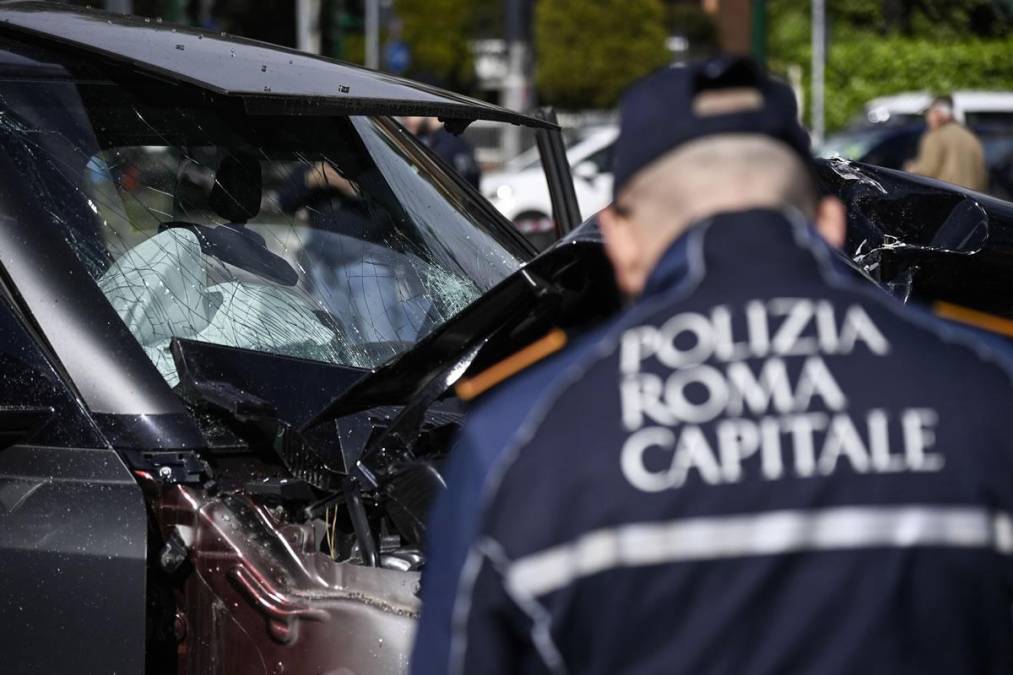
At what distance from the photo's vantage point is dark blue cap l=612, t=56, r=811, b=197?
1.49 metres

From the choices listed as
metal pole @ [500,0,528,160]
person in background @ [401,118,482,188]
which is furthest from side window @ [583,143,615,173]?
metal pole @ [500,0,528,160]

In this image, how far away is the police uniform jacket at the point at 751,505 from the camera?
1.37 m

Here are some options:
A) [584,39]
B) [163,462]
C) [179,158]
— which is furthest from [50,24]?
[584,39]

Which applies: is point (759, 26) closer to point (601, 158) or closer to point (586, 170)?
point (601, 158)

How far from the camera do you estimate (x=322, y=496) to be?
2867 millimetres

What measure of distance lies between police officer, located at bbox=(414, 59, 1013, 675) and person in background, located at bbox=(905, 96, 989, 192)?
10.5 meters

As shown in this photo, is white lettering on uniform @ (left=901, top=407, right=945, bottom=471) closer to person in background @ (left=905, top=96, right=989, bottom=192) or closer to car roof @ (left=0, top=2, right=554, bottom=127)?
car roof @ (left=0, top=2, right=554, bottom=127)

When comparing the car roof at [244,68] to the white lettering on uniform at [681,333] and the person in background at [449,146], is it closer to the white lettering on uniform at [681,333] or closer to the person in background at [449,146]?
the white lettering on uniform at [681,333]

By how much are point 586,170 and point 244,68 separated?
12.4 metres

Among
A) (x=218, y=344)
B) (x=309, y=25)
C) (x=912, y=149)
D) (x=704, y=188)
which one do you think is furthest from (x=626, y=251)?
(x=309, y=25)

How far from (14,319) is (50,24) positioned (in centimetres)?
81

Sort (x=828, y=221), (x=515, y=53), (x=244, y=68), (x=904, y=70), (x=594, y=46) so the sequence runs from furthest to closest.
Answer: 1. (x=594, y=46)
2. (x=515, y=53)
3. (x=904, y=70)
4. (x=244, y=68)
5. (x=828, y=221)

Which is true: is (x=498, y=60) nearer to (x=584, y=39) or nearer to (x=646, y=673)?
(x=584, y=39)

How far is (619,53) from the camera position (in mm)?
44344
